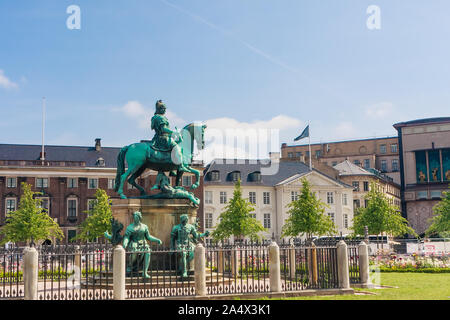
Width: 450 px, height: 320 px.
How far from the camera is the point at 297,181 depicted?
78125 mm

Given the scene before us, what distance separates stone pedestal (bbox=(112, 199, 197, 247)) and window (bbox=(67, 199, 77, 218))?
54323 mm

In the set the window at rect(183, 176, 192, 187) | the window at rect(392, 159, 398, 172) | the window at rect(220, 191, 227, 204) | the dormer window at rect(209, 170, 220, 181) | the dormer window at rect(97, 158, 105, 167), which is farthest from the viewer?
the window at rect(392, 159, 398, 172)

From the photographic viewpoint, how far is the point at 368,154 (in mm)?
107688

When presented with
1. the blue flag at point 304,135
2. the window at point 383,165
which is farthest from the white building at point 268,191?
the window at point 383,165

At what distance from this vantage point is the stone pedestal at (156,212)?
19250 mm

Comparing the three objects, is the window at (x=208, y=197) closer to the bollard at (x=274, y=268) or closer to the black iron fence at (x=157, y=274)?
the black iron fence at (x=157, y=274)

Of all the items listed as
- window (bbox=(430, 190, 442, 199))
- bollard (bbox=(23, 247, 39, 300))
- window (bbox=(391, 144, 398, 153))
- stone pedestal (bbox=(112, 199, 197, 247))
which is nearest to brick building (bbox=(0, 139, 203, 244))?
window (bbox=(430, 190, 442, 199))

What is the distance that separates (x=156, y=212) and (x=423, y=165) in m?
79.0

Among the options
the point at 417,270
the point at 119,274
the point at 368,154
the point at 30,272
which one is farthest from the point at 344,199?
the point at 30,272

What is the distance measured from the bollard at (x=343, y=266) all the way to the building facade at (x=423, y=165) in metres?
75.0

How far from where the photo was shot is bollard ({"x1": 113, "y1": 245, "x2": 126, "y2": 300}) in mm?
16125

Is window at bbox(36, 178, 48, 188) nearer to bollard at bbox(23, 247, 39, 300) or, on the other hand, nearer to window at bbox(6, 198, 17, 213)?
window at bbox(6, 198, 17, 213)

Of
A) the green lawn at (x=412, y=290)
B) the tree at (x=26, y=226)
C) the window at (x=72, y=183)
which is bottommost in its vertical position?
the green lawn at (x=412, y=290)
